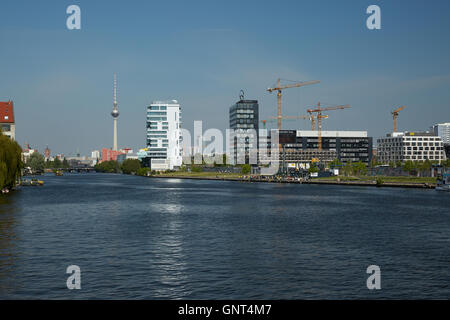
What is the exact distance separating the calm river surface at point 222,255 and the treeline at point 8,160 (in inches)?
875

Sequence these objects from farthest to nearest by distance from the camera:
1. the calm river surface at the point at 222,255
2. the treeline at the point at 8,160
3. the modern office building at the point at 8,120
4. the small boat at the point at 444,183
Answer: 1. the modern office building at the point at 8,120
2. the small boat at the point at 444,183
3. the treeline at the point at 8,160
4. the calm river surface at the point at 222,255

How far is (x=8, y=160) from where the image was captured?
102 m

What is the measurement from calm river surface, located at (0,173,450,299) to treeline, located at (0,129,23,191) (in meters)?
22.2

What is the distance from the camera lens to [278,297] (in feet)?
95.3

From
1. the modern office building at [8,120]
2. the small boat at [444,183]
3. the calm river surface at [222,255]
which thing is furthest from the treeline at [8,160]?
the small boat at [444,183]

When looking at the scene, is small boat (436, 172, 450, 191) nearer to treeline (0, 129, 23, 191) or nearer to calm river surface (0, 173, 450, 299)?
calm river surface (0, 173, 450, 299)

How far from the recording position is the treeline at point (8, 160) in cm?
9650

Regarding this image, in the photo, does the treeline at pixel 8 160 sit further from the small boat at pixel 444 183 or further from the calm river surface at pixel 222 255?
the small boat at pixel 444 183

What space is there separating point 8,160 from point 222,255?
Answer: 250ft

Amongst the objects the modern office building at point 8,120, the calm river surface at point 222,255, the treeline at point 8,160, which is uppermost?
the modern office building at point 8,120

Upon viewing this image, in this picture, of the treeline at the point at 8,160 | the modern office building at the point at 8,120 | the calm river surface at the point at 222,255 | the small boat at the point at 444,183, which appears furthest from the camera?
the modern office building at the point at 8,120
